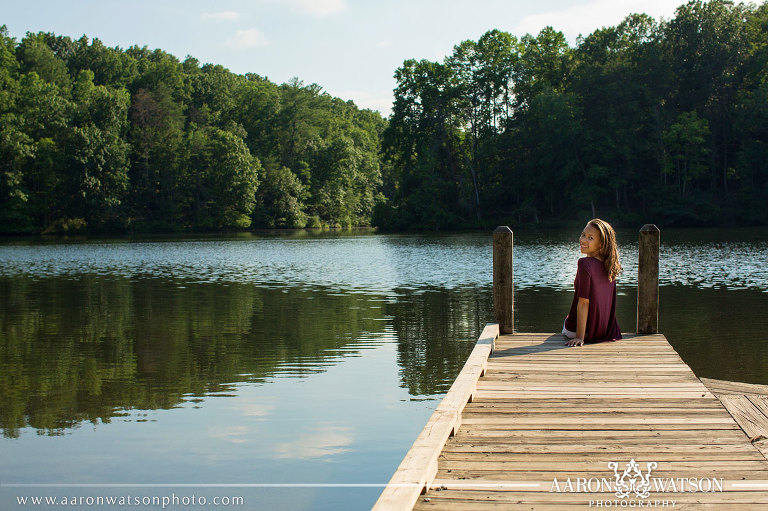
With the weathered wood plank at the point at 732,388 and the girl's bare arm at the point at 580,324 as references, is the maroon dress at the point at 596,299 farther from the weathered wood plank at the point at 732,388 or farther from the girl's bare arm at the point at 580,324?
the weathered wood plank at the point at 732,388

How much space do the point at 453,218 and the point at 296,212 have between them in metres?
18.5

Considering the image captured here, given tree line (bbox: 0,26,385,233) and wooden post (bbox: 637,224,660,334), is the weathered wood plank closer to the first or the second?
wooden post (bbox: 637,224,660,334)

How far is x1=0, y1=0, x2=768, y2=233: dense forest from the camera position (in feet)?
186

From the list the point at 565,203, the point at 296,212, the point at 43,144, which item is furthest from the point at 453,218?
the point at 43,144

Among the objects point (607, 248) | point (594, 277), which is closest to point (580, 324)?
point (594, 277)

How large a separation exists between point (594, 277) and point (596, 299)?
28 centimetres

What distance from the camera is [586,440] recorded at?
427 centimetres

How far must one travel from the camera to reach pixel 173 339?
1198 cm

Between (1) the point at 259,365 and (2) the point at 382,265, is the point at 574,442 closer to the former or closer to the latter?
(1) the point at 259,365

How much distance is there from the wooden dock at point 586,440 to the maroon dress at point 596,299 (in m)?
0.50

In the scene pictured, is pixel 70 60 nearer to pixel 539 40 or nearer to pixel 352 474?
pixel 539 40

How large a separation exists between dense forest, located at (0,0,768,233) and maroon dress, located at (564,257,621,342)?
169 feet

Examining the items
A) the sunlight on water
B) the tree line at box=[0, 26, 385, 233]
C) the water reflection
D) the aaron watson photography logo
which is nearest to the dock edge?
the aaron watson photography logo

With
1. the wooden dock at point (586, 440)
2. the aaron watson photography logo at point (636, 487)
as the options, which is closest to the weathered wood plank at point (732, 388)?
the wooden dock at point (586, 440)
